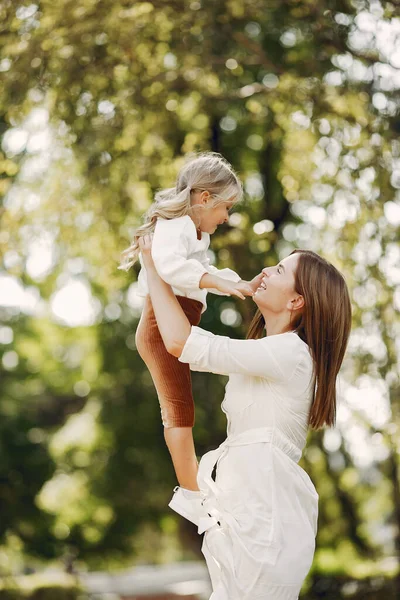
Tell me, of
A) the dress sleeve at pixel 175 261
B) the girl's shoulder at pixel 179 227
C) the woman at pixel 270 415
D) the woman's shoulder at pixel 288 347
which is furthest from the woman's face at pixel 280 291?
the girl's shoulder at pixel 179 227

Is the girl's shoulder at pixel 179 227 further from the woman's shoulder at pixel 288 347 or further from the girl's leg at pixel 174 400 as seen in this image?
the woman's shoulder at pixel 288 347

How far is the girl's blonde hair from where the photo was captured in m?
3.75

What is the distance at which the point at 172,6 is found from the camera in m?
9.05

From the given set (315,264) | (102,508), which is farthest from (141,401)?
(315,264)

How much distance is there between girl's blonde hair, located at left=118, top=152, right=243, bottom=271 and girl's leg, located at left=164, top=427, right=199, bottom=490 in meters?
0.72

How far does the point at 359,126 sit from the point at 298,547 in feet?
22.3

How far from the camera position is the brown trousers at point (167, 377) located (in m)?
3.74

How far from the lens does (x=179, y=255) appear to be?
11.6 ft

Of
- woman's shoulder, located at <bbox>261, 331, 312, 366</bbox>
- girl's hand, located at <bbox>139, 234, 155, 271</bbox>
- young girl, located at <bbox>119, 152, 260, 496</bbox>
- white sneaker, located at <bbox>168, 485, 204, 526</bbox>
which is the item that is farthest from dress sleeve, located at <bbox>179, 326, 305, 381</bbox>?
white sneaker, located at <bbox>168, 485, 204, 526</bbox>

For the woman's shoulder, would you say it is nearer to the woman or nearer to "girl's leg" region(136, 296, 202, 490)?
the woman

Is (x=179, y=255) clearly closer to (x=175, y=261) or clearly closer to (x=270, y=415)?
(x=175, y=261)

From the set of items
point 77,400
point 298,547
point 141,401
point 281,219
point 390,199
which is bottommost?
point 77,400

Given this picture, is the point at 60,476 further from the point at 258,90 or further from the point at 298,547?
the point at 298,547

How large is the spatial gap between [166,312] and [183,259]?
0.76 feet
